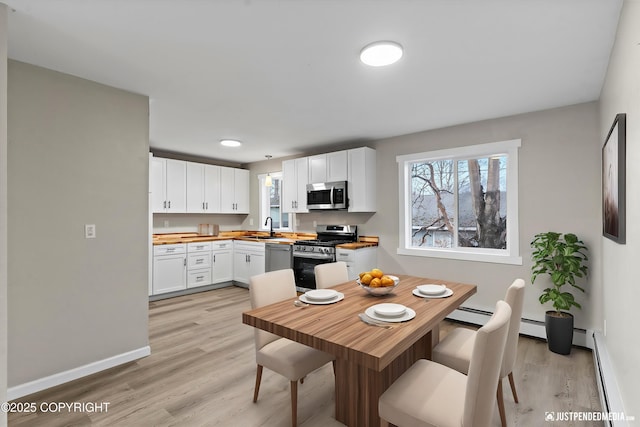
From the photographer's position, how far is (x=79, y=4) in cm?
168

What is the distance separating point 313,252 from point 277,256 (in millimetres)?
761

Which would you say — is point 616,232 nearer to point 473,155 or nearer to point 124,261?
point 473,155

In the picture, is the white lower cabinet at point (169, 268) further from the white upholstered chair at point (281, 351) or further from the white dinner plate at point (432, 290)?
the white dinner plate at point (432, 290)

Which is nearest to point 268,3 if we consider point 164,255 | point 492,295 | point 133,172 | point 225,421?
point 133,172

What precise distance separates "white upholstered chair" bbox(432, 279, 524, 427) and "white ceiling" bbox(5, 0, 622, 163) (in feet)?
5.01

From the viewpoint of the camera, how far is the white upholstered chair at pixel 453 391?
48.1 inches

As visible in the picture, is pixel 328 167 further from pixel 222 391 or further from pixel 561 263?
pixel 222 391

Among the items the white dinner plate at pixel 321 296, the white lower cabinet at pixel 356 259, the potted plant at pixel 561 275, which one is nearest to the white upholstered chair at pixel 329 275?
the white dinner plate at pixel 321 296


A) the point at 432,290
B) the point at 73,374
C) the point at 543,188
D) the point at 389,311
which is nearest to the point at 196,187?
the point at 73,374

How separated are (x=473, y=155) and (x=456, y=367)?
2.68m

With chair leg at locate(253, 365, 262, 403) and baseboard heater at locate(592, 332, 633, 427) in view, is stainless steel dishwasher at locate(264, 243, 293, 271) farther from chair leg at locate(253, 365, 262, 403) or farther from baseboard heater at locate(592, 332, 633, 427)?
baseboard heater at locate(592, 332, 633, 427)

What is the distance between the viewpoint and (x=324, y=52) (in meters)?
2.16

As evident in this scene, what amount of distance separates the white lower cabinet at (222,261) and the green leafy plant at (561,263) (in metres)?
4.55

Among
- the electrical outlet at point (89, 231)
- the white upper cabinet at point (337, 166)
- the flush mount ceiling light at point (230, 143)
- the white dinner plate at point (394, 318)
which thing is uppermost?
the flush mount ceiling light at point (230, 143)
